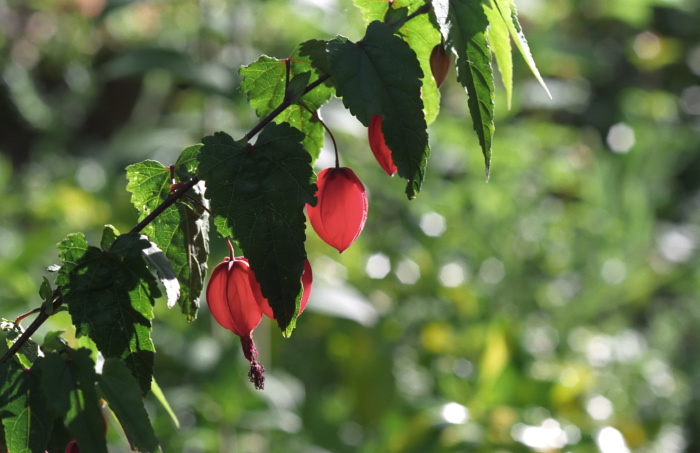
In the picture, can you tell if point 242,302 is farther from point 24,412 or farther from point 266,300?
point 24,412

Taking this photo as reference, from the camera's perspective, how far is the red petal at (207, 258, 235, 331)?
1.79 ft

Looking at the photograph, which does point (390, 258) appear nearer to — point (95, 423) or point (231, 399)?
point (231, 399)

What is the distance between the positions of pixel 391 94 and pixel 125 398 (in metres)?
0.21

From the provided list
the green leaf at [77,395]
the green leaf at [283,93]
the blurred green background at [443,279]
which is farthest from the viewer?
the blurred green background at [443,279]

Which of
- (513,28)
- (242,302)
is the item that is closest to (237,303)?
(242,302)

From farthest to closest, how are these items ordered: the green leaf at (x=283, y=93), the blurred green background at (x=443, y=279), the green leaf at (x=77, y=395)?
the blurred green background at (x=443, y=279) → the green leaf at (x=283, y=93) → the green leaf at (x=77, y=395)

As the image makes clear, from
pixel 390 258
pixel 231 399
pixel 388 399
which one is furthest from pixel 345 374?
pixel 231 399

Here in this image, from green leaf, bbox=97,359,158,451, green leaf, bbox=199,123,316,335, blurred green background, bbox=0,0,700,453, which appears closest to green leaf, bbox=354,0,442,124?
green leaf, bbox=199,123,316,335

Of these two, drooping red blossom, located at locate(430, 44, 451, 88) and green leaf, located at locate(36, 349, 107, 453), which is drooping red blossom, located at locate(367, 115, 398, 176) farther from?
green leaf, located at locate(36, 349, 107, 453)

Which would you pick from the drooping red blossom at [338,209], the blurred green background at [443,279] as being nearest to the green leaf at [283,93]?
the drooping red blossom at [338,209]

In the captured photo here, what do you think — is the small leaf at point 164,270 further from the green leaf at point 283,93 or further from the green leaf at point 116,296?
the green leaf at point 283,93

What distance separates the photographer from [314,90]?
555mm

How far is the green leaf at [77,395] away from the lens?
450 millimetres

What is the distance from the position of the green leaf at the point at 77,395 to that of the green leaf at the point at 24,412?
3 centimetres
